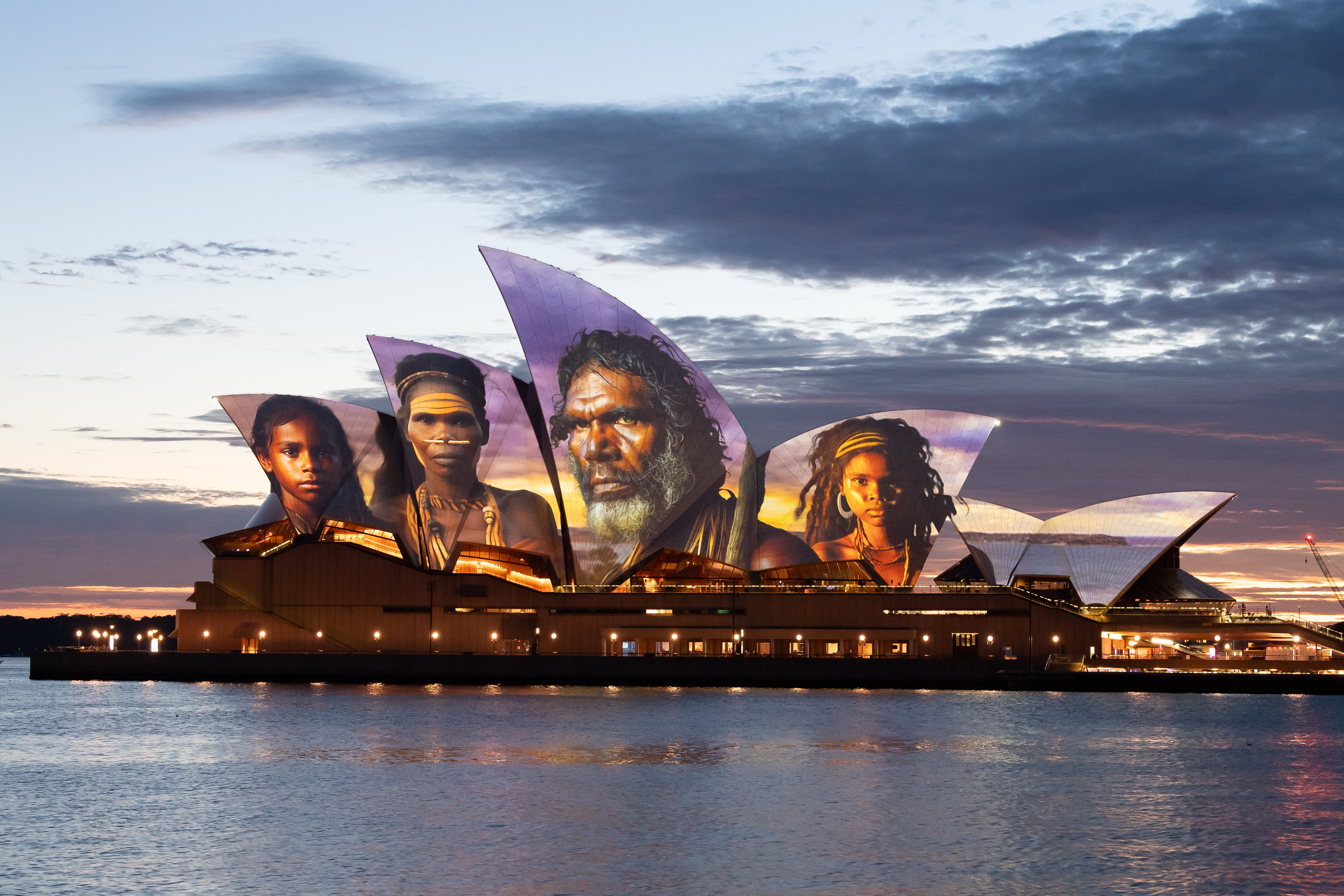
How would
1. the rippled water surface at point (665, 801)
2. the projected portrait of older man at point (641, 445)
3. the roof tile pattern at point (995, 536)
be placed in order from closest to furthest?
the rippled water surface at point (665, 801)
the projected portrait of older man at point (641, 445)
the roof tile pattern at point (995, 536)

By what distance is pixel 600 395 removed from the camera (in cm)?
7225

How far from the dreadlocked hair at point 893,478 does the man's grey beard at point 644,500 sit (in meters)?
6.22

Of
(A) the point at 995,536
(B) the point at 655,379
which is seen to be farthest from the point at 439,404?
(A) the point at 995,536

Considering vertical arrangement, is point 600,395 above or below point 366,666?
above

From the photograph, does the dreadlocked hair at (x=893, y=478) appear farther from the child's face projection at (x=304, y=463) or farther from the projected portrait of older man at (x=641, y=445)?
the child's face projection at (x=304, y=463)

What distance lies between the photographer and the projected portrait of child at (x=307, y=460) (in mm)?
73688

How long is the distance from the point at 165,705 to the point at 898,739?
32101mm

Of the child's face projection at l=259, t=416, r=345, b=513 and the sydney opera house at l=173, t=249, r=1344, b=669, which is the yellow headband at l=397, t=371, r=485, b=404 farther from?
the child's face projection at l=259, t=416, r=345, b=513

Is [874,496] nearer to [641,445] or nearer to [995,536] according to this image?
[995,536]

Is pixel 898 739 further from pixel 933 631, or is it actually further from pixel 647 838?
pixel 933 631

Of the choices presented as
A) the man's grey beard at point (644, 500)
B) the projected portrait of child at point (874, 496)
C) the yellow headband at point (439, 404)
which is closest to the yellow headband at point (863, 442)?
the projected portrait of child at point (874, 496)

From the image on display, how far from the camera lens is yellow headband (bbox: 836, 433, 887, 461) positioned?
74.3 m

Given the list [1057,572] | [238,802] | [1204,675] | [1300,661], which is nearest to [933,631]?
[1057,572]

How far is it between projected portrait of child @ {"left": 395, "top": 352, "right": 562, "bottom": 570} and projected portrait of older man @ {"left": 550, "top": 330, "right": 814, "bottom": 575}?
3799 millimetres
